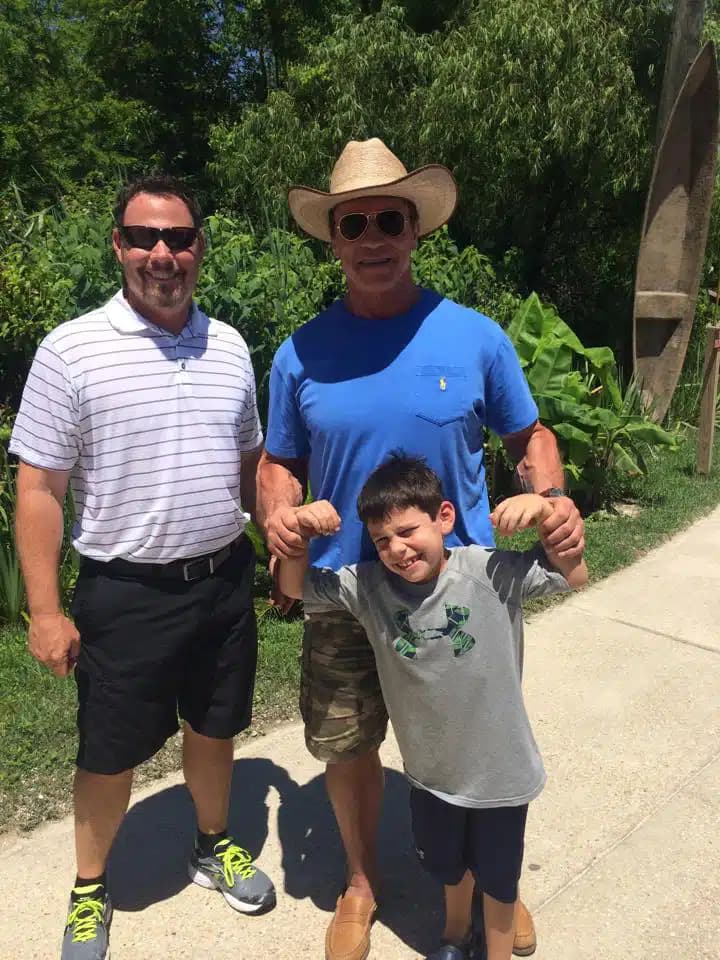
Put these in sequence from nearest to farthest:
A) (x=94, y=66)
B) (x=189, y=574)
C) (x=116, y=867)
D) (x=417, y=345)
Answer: (x=417, y=345)
(x=189, y=574)
(x=116, y=867)
(x=94, y=66)

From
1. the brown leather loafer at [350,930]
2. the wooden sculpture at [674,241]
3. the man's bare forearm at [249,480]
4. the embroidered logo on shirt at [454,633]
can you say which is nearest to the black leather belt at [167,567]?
the man's bare forearm at [249,480]

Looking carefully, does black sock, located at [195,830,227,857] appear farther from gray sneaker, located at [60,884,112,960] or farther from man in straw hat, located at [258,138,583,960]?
man in straw hat, located at [258,138,583,960]

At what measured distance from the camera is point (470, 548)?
1993mm

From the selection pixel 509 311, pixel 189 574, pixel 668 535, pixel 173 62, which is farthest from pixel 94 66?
pixel 189 574

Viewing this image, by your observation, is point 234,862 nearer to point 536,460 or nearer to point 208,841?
point 208,841

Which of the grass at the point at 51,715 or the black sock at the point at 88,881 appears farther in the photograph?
the grass at the point at 51,715

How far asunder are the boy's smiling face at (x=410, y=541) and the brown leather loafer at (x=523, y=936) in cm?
107

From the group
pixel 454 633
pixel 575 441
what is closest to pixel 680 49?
pixel 575 441

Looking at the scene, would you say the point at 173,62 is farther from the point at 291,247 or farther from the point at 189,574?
the point at 189,574

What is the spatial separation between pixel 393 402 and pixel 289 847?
163 cm

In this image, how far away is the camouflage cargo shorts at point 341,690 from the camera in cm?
223

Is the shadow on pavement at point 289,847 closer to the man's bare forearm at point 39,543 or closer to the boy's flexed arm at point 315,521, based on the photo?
the man's bare forearm at point 39,543

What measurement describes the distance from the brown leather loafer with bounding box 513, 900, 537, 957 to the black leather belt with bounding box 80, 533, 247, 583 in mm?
1232

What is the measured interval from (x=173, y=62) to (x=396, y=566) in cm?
2036
